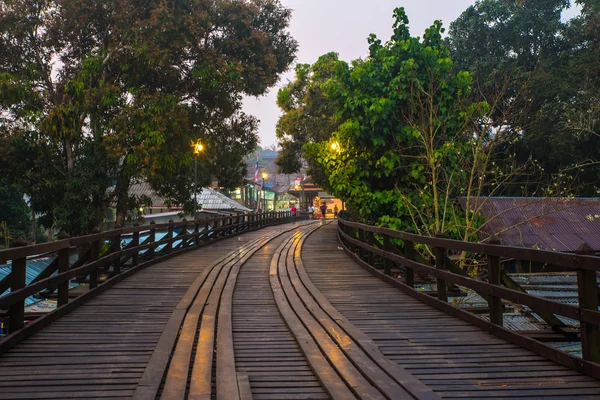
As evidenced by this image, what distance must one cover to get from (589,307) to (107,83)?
64.7ft

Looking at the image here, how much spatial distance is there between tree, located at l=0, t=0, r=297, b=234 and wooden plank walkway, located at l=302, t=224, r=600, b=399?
46.0ft

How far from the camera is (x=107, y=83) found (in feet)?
69.4

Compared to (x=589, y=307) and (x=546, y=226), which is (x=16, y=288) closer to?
(x=589, y=307)

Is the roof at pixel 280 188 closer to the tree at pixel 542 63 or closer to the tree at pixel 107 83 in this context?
the tree at pixel 542 63

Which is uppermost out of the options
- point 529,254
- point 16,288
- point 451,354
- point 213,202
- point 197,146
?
point 197,146

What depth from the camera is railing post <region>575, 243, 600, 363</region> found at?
4.52m

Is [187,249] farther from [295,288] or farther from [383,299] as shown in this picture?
[383,299]

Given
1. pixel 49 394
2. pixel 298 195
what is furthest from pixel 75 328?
pixel 298 195

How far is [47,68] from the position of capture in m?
22.8

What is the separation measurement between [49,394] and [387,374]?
255cm

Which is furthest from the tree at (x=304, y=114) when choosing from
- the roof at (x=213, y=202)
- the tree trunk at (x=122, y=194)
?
the tree trunk at (x=122, y=194)

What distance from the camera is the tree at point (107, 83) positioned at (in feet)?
67.4

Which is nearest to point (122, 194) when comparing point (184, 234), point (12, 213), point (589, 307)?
point (184, 234)

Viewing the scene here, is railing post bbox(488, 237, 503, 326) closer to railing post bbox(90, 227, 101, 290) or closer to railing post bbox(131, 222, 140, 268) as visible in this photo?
railing post bbox(90, 227, 101, 290)
